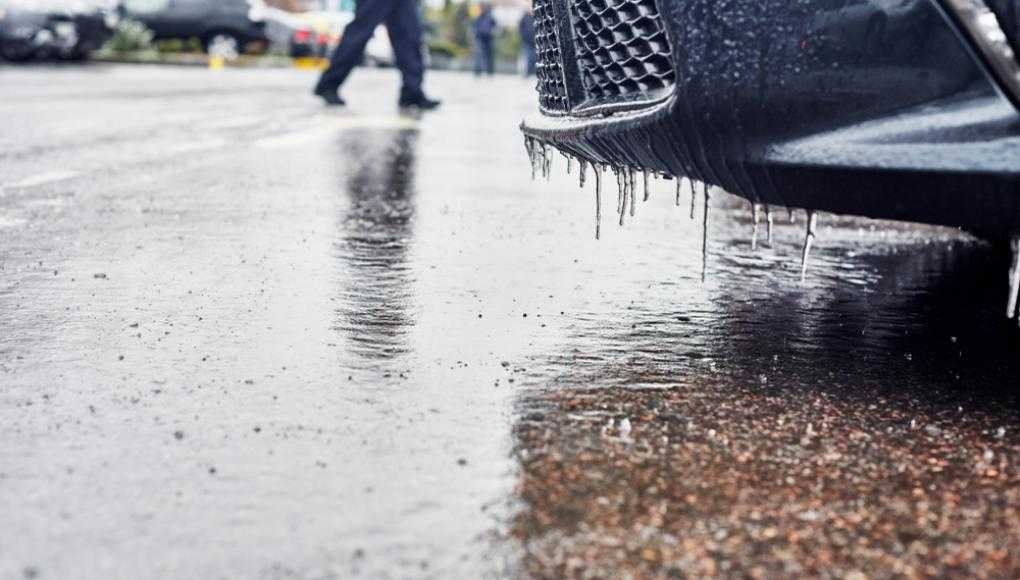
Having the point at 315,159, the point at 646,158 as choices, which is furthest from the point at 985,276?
the point at 315,159

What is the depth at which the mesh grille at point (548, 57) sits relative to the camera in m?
3.18

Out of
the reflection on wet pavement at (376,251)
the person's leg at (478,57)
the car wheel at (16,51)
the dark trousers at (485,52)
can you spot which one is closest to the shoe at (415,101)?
the reflection on wet pavement at (376,251)

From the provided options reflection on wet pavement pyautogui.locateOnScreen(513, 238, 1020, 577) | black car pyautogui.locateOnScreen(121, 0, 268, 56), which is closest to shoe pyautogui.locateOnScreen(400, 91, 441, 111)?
reflection on wet pavement pyautogui.locateOnScreen(513, 238, 1020, 577)

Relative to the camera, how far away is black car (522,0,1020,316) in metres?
2.31

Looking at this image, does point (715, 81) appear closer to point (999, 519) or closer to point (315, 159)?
point (999, 519)

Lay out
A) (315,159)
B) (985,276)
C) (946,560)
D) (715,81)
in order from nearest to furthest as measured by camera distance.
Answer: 1. (946,560)
2. (715,81)
3. (985,276)
4. (315,159)

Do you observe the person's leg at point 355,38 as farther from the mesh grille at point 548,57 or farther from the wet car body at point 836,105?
the wet car body at point 836,105

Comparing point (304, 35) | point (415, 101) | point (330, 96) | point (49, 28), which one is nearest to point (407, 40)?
point (415, 101)

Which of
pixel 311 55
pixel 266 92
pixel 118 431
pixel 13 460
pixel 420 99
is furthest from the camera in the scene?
pixel 311 55

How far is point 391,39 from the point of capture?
11852mm

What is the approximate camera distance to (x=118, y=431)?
2.34m

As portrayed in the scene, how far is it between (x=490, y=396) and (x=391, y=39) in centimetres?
956

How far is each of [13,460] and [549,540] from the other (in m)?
0.88

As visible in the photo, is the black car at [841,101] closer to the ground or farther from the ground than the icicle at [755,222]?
farther from the ground
